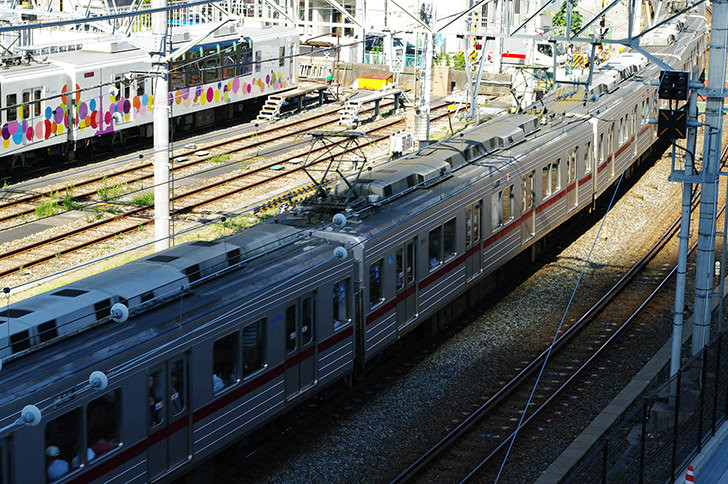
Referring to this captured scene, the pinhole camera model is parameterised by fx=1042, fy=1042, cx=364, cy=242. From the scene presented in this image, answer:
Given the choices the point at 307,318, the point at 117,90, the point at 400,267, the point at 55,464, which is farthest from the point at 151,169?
the point at 55,464

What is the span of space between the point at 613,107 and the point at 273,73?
1560 cm

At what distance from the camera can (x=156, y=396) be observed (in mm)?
10828

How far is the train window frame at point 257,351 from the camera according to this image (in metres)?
12.2

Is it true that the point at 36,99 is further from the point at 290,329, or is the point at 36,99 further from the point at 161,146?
the point at 290,329

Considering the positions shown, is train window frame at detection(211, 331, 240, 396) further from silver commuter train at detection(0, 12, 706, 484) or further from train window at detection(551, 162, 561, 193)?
train window at detection(551, 162, 561, 193)

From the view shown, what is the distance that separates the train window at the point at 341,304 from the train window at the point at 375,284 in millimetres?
607

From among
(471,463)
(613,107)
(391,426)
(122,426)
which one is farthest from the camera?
(613,107)

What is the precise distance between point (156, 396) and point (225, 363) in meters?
1.21

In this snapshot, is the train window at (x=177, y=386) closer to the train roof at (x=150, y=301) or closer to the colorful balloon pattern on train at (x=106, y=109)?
the train roof at (x=150, y=301)

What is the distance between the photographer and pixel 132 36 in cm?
1695

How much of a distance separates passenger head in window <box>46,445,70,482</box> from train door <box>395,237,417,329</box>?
6.80 metres

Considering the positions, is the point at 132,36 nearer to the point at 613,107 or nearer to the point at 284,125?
the point at 613,107

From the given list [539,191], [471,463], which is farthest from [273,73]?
[471,463]

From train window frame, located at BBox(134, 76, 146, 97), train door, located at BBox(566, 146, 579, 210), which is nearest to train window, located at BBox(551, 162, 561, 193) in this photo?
train door, located at BBox(566, 146, 579, 210)
